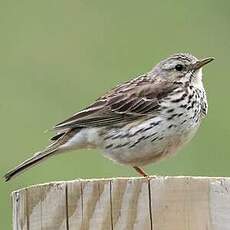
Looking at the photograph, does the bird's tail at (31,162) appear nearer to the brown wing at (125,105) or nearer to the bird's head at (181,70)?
the brown wing at (125,105)

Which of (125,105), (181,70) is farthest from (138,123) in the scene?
(181,70)

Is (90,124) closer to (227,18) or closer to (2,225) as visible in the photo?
(2,225)

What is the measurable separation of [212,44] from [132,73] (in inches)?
58.9

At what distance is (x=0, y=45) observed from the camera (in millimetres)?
19219

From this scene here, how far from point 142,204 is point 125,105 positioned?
3265 mm

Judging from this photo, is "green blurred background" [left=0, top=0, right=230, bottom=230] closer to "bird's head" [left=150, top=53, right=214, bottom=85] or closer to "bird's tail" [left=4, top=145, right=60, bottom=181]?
"bird's head" [left=150, top=53, right=214, bottom=85]

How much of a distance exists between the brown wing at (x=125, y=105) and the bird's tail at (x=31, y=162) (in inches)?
8.4

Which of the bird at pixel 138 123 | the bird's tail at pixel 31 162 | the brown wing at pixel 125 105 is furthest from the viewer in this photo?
the brown wing at pixel 125 105

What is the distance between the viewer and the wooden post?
5.84 m

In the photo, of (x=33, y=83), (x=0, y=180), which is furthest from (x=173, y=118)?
(x=33, y=83)

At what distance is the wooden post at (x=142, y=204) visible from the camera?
5.84 metres

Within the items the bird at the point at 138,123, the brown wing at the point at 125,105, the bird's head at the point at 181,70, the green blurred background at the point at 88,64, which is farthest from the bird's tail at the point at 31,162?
the green blurred background at the point at 88,64

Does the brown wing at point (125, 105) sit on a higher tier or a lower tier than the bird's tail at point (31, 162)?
higher

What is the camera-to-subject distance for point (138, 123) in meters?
8.91
